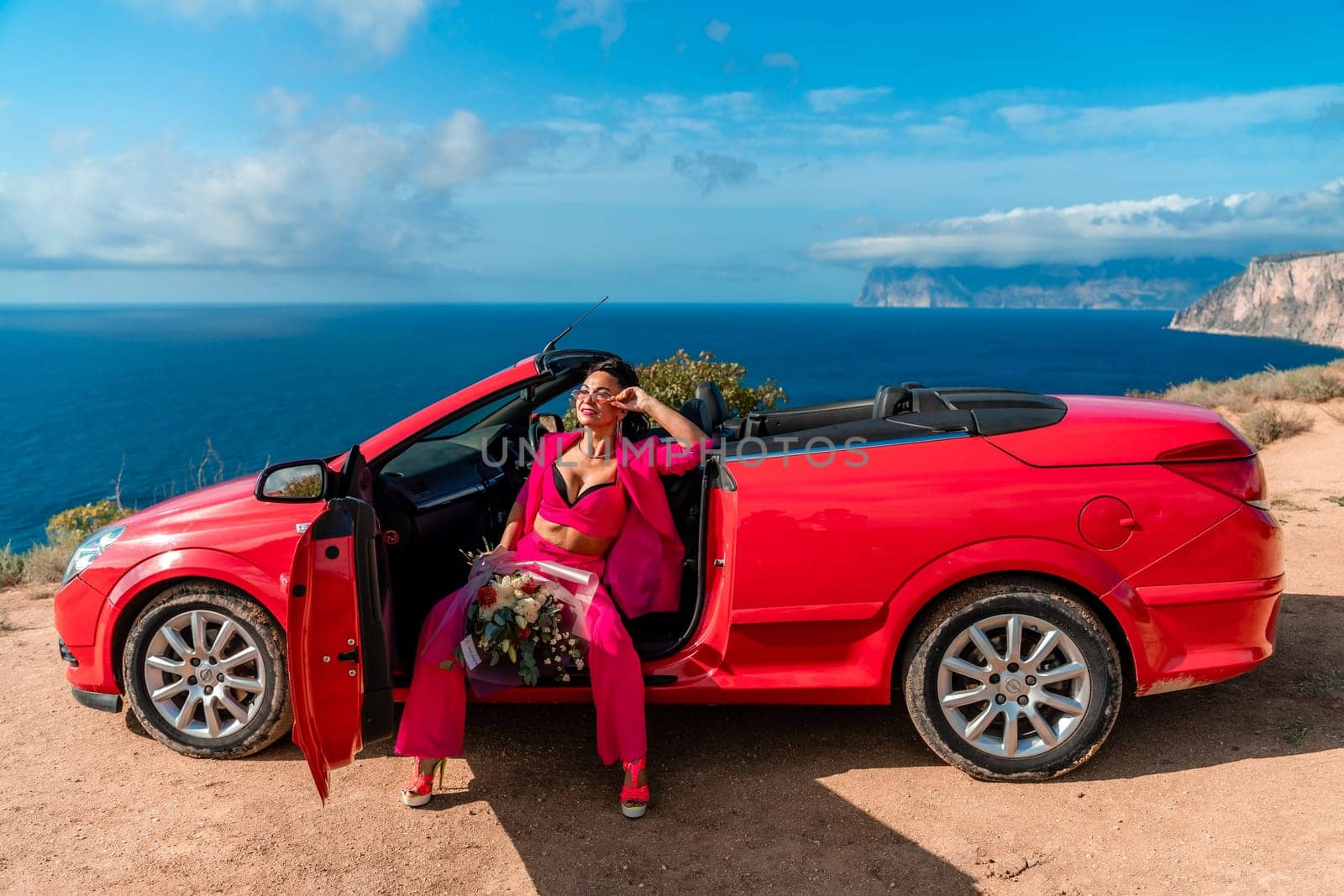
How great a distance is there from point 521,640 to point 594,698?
364 mm

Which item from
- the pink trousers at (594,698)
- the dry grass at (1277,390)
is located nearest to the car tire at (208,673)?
the pink trousers at (594,698)

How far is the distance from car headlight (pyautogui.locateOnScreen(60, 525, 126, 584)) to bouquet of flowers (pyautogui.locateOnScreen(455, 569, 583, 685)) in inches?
65.4

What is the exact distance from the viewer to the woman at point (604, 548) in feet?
11.1

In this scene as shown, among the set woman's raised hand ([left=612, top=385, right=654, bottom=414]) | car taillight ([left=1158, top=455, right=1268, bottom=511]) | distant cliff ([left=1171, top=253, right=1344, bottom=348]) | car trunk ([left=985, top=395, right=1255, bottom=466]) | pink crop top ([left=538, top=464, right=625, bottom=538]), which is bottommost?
pink crop top ([left=538, top=464, right=625, bottom=538])

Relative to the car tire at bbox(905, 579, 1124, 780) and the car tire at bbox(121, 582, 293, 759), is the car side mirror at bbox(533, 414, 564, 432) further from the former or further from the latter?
the car tire at bbox(905, 579, 1124, 780)

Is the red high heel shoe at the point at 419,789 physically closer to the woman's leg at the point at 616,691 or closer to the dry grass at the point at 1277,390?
the woman's leg at the point at 616,691

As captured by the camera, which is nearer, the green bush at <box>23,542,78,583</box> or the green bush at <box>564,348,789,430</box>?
the green bush at <box>23,542,78,583</box>

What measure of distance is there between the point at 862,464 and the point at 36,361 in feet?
431

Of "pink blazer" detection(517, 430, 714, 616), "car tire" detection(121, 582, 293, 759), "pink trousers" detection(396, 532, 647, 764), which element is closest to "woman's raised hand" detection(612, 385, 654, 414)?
"pink blazer" detection(517, 430, 714, 616)

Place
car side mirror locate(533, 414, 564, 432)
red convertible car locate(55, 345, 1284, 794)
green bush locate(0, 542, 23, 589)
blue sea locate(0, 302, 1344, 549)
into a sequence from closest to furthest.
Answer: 1. red convertible car locate(55, 345, 1284, 794)
2. car side mirror locate(533, 414, 564, 432)
3. green bush locate(0, 542, 23, 589)
4. blue sea locate(0, 302, 1344, 549)

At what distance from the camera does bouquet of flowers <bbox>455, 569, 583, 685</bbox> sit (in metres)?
3.39

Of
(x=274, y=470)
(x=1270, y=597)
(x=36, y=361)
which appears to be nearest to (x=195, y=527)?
(x=274, y=470)

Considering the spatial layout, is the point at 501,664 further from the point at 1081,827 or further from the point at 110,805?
the point at 1081,827

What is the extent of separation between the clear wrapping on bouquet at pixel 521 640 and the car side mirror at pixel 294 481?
713 mm
